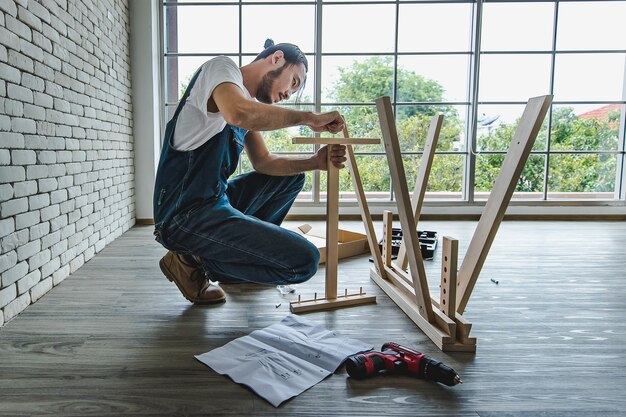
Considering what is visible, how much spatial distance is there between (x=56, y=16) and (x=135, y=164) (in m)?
1.95

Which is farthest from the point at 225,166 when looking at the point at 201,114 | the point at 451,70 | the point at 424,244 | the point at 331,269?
the point at 451,70

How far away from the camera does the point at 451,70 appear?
5.10 m

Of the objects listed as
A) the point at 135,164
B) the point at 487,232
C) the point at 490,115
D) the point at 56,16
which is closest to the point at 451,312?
the point at 487,232

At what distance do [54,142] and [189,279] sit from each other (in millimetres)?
1081

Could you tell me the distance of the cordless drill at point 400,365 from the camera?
1.32m

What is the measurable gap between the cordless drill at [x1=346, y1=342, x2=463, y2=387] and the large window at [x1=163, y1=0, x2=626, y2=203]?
370 centimetres

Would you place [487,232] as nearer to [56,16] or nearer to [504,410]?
[504,410]

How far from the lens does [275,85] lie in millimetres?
1920

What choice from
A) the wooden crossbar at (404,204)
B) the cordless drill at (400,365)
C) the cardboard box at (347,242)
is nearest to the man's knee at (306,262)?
the wooden crossbar at (404,204)

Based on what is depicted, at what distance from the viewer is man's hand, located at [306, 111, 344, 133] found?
1680mm

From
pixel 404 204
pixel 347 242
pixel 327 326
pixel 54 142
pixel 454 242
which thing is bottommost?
pixel 327 326

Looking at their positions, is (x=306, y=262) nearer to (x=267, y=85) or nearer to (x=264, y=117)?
(x=264, y=117)

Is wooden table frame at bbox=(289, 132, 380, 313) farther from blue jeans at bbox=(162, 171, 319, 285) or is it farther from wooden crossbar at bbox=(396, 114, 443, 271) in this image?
wooden crossbar at bbox=(396, 114, 443, 271)

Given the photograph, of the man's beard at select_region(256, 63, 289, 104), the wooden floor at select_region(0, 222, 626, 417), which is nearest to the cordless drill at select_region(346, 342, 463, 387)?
the wooden floor at select_region(0, 222, 626, 417)
